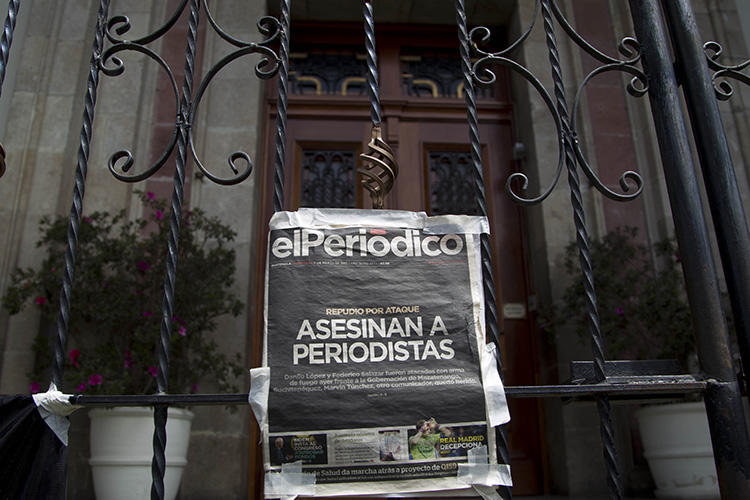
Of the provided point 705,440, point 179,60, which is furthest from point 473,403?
point 179,60

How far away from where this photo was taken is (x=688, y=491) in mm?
3424

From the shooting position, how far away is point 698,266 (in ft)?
4.75

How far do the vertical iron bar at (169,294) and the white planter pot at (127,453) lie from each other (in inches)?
78.3

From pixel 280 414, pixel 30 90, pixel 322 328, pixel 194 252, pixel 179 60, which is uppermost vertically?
pixel 179 60

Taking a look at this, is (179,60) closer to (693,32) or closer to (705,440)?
(693,32)

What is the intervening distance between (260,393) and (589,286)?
0.78m

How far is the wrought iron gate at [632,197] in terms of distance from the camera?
1.34 meters

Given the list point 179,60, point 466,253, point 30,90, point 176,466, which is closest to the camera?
point 466,253

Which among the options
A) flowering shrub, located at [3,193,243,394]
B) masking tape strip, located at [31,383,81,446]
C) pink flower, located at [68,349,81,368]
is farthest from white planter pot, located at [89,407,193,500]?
masking tape strip, located at [31,383,81,446]

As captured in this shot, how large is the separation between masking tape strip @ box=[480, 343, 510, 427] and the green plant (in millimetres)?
2674

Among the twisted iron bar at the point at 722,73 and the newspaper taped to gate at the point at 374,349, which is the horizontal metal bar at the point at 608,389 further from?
the twisted iron bar at the point at 722,73

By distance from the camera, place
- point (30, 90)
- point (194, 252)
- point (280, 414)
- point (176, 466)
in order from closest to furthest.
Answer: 1. point (280, 414)
2. point (176, 466)
3. point (194, 252)
4. point (30, 90)

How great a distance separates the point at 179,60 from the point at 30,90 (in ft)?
3.42

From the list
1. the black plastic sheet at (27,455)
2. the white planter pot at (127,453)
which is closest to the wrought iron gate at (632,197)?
the black plastic sheet at (27,455)
